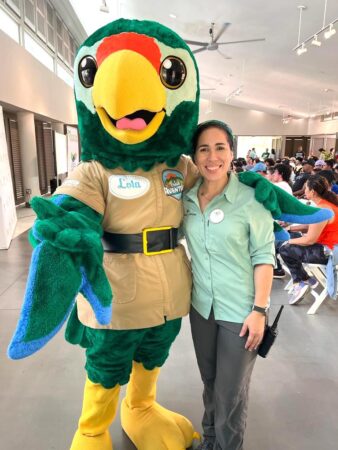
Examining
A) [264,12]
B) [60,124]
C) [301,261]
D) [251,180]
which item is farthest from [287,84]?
[251,180]

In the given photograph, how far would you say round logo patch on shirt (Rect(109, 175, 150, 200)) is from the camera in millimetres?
1220

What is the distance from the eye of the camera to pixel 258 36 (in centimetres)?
724

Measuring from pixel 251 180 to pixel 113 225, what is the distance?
55cm

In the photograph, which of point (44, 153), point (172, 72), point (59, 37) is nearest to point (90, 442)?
point (172, 72)

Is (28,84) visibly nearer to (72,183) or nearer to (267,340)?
(72,183)

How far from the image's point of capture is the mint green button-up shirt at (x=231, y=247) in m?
1.21

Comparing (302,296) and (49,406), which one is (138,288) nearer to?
(49,406)

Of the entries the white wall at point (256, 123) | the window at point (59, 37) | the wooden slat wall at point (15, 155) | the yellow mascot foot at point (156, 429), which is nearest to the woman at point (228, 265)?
the yellow mascot foot at point (156, 429)

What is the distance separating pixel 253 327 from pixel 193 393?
980 millimetres

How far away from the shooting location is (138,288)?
1.26 metres

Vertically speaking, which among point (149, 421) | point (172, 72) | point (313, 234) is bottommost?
point (149, 421)

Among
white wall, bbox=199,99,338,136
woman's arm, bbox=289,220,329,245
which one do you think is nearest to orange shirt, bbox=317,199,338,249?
woman's arm, bbox=289,220,329,245

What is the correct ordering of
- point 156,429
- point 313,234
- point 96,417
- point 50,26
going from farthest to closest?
point 50,26
point 313,234
point 156,429
point 96,417

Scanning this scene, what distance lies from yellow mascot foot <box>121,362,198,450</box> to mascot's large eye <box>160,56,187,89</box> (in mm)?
1191
